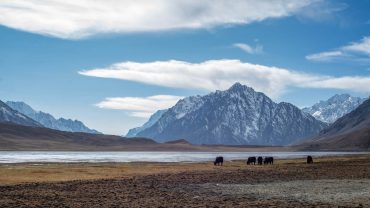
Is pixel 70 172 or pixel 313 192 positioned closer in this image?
pixel 313 192

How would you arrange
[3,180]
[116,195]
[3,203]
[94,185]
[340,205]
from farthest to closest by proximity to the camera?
[3,180] → [94,185] → [116,195] → [3,203] → [340,205]

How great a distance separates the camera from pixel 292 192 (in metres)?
33.0

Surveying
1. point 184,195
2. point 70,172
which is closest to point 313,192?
point 184,195

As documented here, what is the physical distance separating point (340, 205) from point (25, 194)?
20519 millimetres

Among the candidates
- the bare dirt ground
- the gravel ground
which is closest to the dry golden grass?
the bare dirt ground

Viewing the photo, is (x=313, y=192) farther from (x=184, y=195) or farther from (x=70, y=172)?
(x=70, y=172)

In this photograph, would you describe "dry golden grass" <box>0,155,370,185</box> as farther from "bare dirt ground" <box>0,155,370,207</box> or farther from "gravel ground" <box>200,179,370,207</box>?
"gravel ground" <box>200,179,370,207</box>

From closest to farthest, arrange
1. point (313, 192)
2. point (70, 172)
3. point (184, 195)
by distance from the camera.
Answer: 1. point (313, 192)
2. point (184, 195)
3. point (70, 172)

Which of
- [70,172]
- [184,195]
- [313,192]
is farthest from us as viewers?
[70,172]

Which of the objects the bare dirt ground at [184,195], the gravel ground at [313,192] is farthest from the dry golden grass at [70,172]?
the gravel ground at [313,192]

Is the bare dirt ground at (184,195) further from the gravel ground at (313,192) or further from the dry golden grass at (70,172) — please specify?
the dry golden grass at (70,172)

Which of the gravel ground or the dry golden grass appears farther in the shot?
the dry golden grass

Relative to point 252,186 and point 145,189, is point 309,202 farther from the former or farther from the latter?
point 145,189

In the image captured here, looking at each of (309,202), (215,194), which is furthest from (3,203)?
(309,202)
